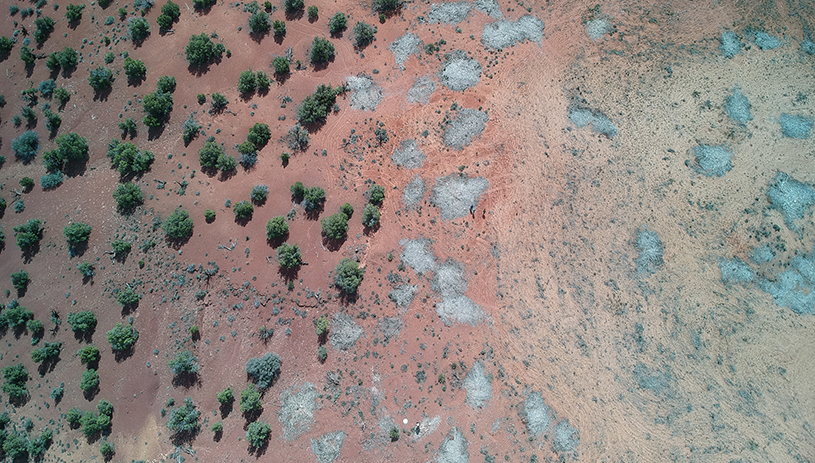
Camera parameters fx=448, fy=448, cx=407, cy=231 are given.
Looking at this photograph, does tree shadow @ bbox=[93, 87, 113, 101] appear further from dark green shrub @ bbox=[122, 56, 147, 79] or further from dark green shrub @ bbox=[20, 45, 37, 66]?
dark green shrub @ bbox=[20, 45, 37, 66]

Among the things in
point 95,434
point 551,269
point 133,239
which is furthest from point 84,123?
point 551,269

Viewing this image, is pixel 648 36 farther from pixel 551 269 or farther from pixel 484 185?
pixel 551 269

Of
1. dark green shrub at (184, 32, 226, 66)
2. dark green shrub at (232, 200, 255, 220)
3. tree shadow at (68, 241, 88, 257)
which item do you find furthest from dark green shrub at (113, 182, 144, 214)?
dark green shrub at (184, 32, 226, 66)

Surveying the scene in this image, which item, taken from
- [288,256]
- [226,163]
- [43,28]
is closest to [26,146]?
[43,28]

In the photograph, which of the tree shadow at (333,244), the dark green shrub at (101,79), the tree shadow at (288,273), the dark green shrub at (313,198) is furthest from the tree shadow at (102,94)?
the tree shadow at (333,244)

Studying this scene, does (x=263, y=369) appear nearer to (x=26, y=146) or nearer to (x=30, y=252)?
(x=30, y=252)

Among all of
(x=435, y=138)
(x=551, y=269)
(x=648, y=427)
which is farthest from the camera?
(x=435, y=138)
